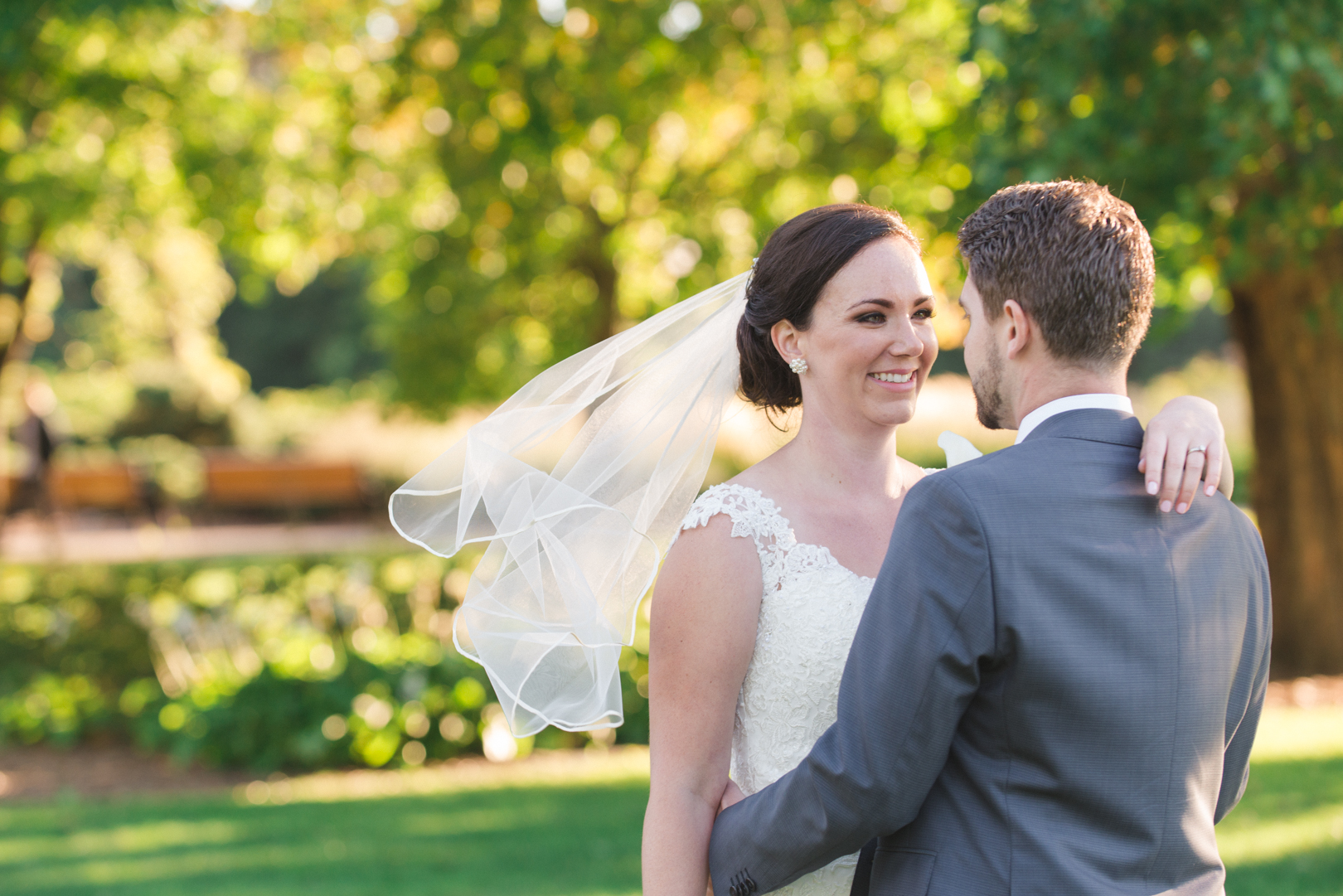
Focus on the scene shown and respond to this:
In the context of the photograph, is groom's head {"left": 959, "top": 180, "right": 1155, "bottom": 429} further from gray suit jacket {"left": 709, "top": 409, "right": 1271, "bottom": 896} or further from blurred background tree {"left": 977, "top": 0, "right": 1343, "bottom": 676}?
blurred background tree {"left": 977, "top": 0, "right": 1343, "bottom": 676}

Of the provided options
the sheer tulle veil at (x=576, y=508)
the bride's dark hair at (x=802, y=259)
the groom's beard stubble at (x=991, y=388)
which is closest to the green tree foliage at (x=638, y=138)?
the sheer tulle veil at (x=576, y=508)

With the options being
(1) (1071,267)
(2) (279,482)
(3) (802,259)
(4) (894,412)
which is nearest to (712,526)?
(4) (894,412)

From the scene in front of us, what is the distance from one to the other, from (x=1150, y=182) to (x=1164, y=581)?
445cm

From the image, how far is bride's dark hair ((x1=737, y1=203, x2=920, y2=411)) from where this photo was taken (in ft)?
7.72

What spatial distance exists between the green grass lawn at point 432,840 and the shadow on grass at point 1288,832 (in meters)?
0.01

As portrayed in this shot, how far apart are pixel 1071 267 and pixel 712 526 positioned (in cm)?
90

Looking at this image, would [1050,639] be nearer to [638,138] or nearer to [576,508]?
[576,508]

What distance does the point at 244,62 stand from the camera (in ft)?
38.2

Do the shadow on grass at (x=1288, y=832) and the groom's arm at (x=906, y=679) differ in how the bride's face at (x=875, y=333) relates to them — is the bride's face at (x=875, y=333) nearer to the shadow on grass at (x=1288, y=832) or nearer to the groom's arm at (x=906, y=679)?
the groom's arm at (x=906, y=679)

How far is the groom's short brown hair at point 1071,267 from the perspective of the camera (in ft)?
5.69

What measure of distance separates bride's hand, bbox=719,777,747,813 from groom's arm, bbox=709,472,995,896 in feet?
1.50

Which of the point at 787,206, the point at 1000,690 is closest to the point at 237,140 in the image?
the point at 787,206

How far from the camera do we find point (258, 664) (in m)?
9.41

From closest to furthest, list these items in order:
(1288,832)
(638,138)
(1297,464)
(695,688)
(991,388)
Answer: (991,388)
(695,688)
(1288,832)
(1297,464)
(638,138)
